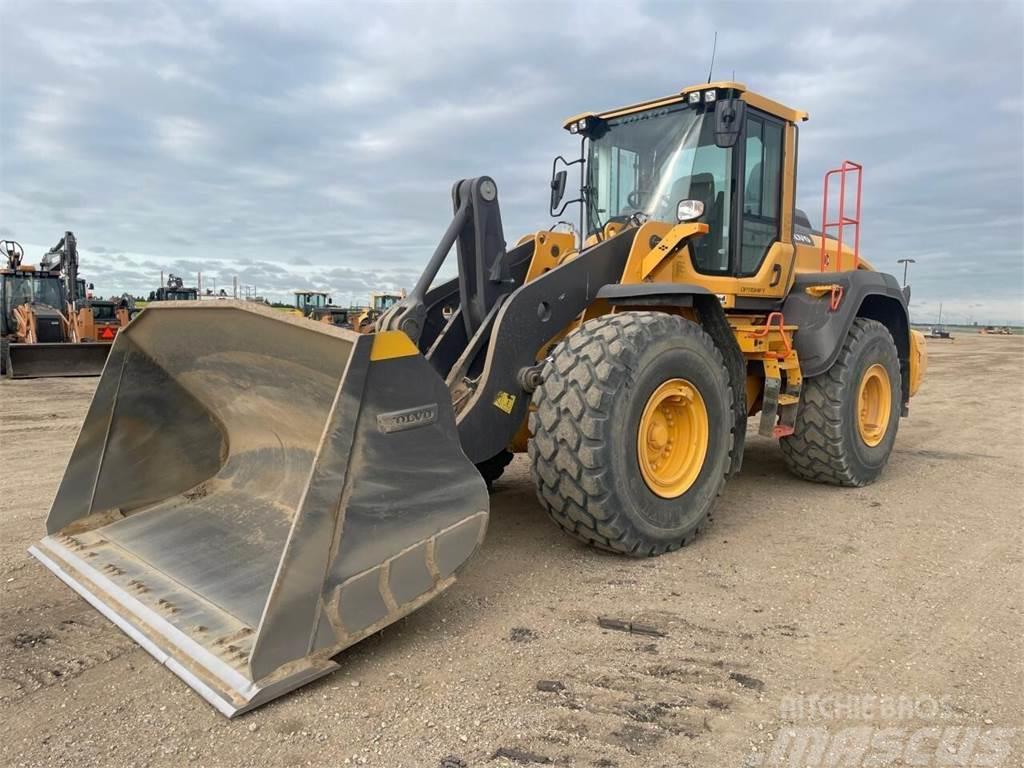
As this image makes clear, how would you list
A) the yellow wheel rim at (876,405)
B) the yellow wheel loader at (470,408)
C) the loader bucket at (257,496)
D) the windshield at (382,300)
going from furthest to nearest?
the windshield at (382,300) < the yellow wheel rim at (876,405) < the yellow wheel loader at (470,408) < the loader bucket at (257,496)

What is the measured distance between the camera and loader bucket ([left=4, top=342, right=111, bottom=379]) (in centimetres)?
1341

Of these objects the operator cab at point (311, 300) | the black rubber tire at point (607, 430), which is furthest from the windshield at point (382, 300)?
the black rubber tire at point (607, 430)

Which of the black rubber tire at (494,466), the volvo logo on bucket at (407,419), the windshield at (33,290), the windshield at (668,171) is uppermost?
the windshield at (668,171)

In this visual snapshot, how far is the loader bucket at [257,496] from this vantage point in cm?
247

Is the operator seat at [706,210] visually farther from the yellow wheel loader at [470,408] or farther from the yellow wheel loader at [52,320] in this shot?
the yellow wheel loader at [52,320]

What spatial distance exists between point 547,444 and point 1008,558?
2677 millimetres

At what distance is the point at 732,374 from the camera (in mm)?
4434

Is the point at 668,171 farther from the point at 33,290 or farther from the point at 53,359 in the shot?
the point at 33,290

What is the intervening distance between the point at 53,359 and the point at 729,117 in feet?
44.8

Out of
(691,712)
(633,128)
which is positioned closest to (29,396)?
(633,128)

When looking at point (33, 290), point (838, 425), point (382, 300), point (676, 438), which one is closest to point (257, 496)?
point (676, 438)

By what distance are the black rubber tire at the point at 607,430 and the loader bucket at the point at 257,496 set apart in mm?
548

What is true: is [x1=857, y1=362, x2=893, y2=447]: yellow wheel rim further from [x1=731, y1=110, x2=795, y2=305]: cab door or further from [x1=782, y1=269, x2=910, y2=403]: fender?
[x1=731, y1=110, x2=795, y2=305]: cab door

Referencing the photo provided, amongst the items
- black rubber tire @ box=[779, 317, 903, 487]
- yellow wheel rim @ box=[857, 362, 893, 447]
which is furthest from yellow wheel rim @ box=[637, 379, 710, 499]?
yellow wheel rim @ box=[857, 362, 893, 447]
